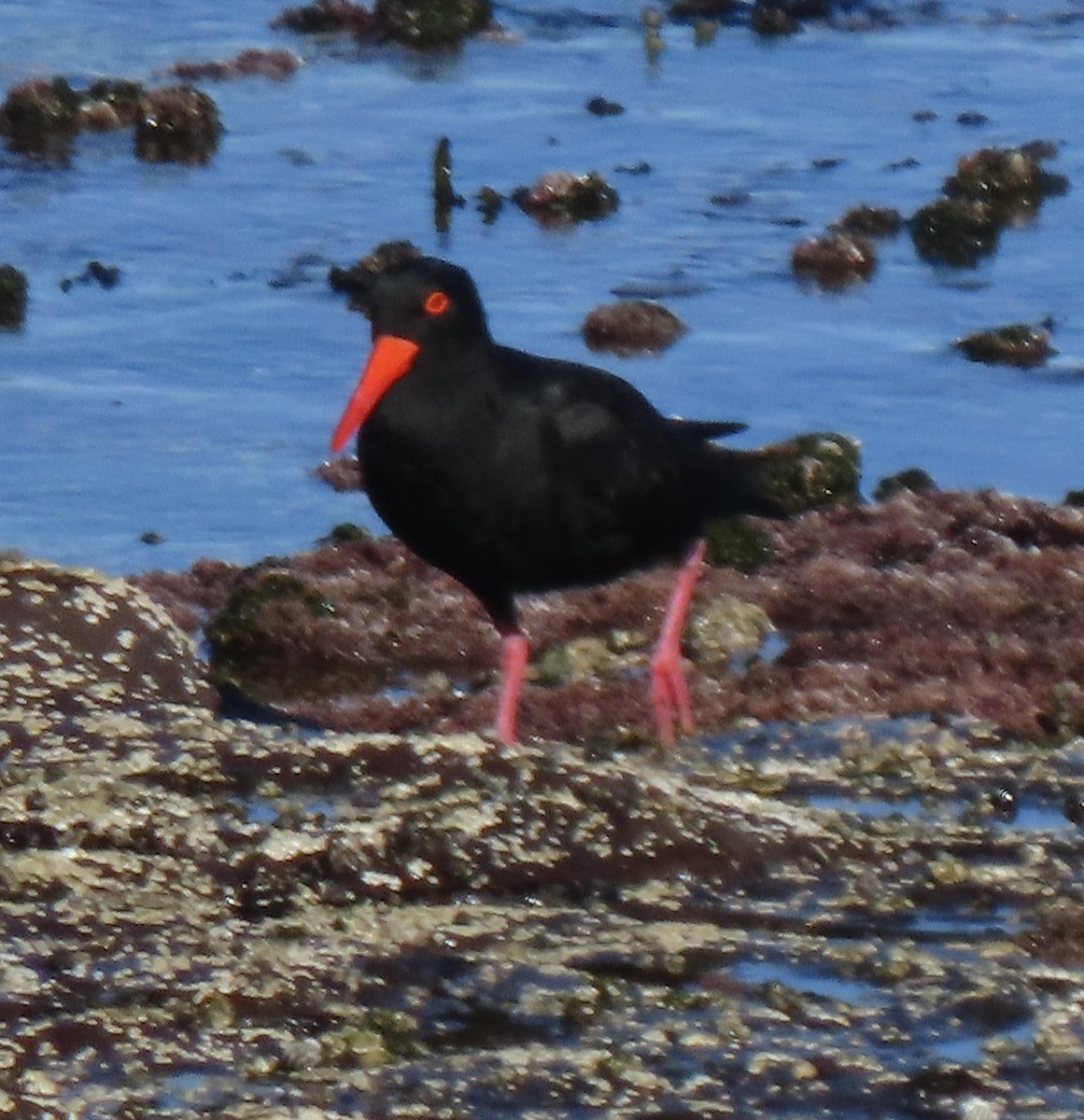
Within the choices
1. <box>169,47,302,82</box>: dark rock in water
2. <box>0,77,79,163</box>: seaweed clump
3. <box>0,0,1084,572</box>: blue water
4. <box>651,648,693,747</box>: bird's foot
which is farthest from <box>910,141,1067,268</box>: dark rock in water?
<box>651,648,693,747</box>: bird's foot

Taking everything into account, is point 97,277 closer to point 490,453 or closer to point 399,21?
point 490,453

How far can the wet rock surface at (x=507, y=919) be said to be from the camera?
15.6 ft

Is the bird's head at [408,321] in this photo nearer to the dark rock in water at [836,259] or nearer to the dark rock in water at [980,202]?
the dark rock in water at [836,259]

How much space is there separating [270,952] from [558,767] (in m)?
1.04

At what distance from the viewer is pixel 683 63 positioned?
20.1 metres

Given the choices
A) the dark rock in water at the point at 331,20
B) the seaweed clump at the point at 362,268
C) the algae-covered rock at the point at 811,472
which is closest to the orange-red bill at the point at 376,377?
the algae-covered rock at the point at 811,472

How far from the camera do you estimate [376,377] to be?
6.86m

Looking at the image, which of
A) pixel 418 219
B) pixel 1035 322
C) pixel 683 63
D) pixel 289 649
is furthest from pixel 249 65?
pixel 289 649

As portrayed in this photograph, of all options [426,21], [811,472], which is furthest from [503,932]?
[426,21]

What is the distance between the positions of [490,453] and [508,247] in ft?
26.0

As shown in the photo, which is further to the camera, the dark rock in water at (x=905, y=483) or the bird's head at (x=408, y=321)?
the dark rock in water at (x=905, y=483)

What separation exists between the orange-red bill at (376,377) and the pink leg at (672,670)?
4.55 feet

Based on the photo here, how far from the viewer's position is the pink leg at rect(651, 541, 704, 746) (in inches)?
306

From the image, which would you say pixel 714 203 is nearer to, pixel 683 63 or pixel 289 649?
pixel 683 63
